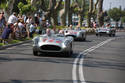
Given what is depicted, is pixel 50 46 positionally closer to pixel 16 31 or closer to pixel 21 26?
pixel 16 31

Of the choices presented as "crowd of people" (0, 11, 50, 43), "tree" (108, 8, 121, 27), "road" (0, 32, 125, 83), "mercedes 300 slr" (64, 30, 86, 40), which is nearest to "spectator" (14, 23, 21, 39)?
"crowd of people" (0, 11, 50, 43)

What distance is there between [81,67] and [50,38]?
A: 12.8 ft

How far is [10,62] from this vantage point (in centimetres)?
1376

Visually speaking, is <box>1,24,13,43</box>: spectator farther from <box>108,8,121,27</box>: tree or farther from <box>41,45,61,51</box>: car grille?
<box>108,8,121,27</box>: tree

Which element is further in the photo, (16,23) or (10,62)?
(16,23)

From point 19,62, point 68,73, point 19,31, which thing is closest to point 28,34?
point 19,31

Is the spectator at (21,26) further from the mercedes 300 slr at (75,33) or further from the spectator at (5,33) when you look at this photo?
the spectator at (5,33)

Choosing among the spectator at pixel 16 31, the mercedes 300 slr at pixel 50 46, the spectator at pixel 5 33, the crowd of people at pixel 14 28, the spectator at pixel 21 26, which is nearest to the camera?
the mercedes 300 slr at pixel 50 46

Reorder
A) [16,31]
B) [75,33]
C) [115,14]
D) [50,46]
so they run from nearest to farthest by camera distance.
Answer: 1. [50,46]
2. [16,31]
3. [75,33]
4. [115,14]

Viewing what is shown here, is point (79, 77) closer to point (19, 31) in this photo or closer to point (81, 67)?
point (81, 67)

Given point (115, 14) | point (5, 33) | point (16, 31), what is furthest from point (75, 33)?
point (115, 14)

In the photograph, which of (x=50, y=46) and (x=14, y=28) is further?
(x=14, y=28)

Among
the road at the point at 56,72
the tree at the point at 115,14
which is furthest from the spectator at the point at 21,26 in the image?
the tree at the point at 115,14

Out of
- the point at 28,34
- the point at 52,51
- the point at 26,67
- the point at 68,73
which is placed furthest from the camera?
the point at 28,34
